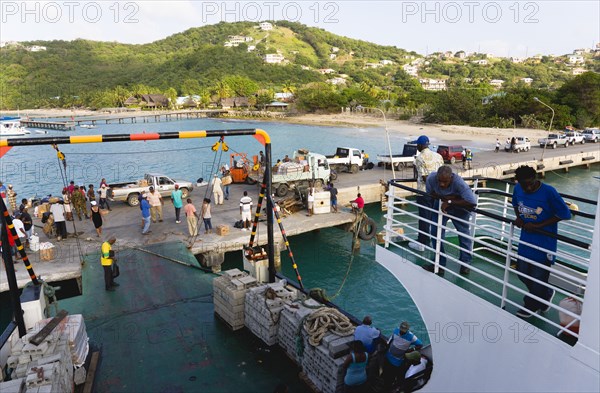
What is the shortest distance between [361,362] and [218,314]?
4040 millimetres

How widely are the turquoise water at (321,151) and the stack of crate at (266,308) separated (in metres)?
6.49

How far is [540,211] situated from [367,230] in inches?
610

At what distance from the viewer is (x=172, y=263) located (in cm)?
1253

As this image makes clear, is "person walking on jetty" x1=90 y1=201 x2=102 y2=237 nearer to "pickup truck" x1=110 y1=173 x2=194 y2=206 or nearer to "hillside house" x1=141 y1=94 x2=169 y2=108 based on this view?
"pickup truck" x1=110 y1=173 x2=194 y2=206

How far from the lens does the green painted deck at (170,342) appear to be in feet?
22.9

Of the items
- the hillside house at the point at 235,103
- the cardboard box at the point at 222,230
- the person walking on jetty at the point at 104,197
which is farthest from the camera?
the hillside house at the point at 235,103

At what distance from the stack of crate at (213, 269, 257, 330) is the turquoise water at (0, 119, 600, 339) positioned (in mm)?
6437

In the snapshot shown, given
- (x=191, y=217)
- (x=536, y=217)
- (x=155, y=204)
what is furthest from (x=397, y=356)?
(x=155, y=204)

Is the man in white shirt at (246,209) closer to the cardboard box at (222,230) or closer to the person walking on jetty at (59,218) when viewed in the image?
the cardboard box at (222,230)

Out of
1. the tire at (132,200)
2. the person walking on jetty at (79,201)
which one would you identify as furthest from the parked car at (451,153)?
the person walking on jetty at (79,201)

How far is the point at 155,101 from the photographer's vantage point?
144125 mm

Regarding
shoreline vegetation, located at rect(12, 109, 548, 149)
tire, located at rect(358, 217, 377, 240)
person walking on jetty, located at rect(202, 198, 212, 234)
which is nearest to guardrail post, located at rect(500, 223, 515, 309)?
person walking on jetty, located at rect(202, 198, 212, 234)

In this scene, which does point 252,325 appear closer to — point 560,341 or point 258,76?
point 560,341

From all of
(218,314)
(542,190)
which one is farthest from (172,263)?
(542,190)
